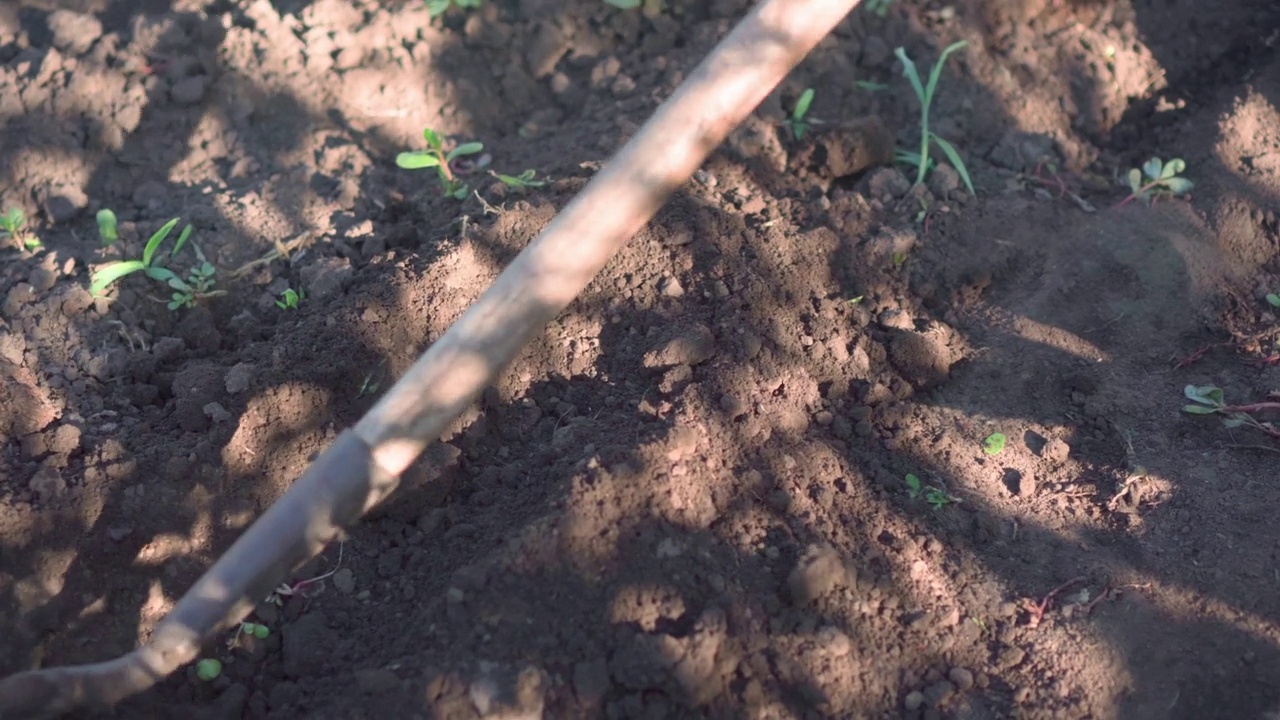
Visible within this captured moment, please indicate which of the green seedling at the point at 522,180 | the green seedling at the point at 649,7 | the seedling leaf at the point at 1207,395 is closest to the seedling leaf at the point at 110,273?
the green seedling at the point at 522,180

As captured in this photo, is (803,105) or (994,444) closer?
(994,444)

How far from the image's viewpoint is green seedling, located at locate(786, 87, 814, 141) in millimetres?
3090

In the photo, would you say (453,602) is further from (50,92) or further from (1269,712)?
(50,92)

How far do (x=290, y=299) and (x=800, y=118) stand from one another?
1.64 m

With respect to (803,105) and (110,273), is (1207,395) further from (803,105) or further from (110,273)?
(110,273)

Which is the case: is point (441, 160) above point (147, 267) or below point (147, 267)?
above

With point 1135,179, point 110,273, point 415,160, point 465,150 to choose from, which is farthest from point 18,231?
point 1135,179

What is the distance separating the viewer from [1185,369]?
9.05 feet

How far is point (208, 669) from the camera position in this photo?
7.13 ft

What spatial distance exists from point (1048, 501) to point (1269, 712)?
0.63 m

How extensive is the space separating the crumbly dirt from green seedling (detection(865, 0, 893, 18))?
3 cm

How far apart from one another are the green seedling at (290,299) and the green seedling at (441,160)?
489mm

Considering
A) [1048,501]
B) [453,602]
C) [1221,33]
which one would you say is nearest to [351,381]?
[453,602]

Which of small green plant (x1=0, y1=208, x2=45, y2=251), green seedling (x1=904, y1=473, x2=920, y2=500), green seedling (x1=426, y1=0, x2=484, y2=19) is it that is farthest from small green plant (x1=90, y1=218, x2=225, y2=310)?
green seedling (x1=904, y1=473, x2=920, y2=500)
